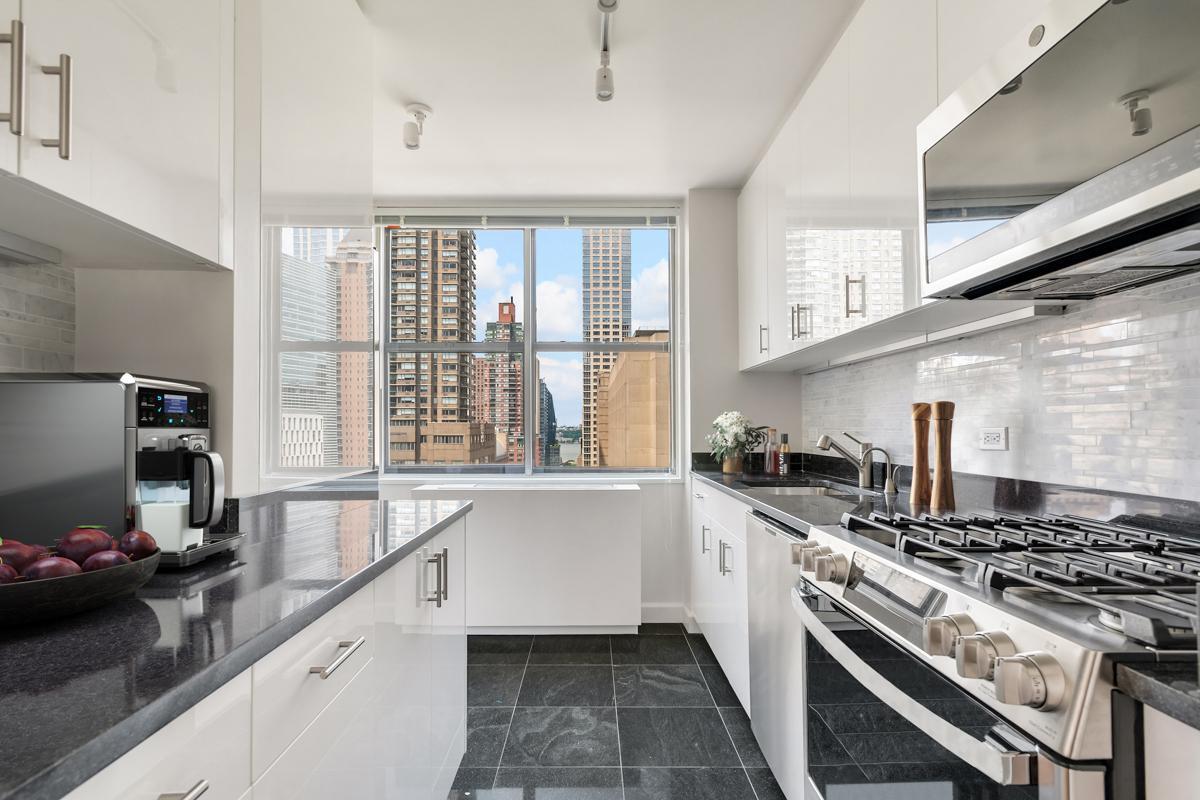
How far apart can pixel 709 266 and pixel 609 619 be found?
2118mm

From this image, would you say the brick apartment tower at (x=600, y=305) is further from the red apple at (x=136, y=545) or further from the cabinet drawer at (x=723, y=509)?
the red apple at (x=136, y=545)

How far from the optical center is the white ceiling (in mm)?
2082

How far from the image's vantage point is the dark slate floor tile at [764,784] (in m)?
1.97

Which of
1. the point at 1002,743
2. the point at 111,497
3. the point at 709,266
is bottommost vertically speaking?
the point at 1002,743

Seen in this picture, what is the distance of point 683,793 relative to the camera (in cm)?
200

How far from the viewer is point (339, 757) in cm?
103

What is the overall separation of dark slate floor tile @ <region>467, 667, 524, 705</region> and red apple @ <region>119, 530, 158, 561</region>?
6.64 feet

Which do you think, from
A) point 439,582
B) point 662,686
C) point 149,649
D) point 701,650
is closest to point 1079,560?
point 149,649

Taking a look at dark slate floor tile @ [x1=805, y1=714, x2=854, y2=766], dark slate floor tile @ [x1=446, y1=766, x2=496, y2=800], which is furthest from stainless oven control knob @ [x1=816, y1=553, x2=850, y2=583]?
dark slate floor tile @ [x1=446, y1=766, x2=496, y2=800]

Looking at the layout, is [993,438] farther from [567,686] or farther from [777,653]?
[567,686]

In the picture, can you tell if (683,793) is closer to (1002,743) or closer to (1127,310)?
(1002,743)

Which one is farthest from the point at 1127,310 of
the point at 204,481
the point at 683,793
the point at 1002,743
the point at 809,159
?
the point at 204,481

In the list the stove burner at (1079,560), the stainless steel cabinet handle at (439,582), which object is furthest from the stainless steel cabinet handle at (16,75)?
the stove burner at (1079,560)

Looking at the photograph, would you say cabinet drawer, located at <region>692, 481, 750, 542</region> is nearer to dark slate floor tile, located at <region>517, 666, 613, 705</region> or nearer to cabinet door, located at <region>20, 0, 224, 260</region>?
dark slate floor tile, located at <region>517, 666, 613, 705</region>
